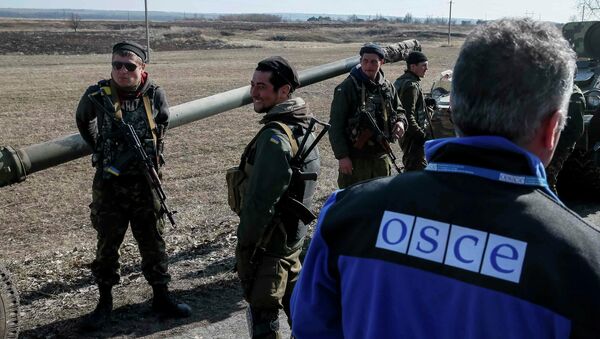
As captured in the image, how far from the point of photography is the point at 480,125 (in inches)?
56.6

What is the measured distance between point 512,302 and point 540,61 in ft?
1.60

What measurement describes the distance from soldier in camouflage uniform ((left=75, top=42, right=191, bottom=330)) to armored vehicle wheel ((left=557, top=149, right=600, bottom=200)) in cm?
499

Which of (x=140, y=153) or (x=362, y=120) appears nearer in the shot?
(x=140, y=153)

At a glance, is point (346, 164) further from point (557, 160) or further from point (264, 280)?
point (264, 280)

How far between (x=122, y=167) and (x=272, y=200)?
4.61 ft

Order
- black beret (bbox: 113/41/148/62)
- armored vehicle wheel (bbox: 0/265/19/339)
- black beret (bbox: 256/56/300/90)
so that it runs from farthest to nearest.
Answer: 1. black beret (bbox: 113/41/148/62)
2. armored vehicle wheel (bbox: 0/265/19/339)
3. black beret (bbox: 256/56/300/90)

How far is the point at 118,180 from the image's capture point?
4.48 meters

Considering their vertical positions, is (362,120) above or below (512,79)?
below

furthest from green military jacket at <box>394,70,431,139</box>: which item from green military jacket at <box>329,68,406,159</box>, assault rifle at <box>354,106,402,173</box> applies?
assault rifle at <box>354,106,402,173</box>

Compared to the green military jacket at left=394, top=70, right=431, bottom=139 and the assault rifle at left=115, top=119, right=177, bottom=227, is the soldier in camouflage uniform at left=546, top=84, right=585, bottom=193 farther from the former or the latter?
the assault rifle at left=115, top=119, right=177, bottom=227

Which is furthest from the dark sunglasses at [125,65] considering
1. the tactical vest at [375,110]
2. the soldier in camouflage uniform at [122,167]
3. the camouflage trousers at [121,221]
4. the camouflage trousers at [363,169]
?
the camouflage trousers at [363,169]

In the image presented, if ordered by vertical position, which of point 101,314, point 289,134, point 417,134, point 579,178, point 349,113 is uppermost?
point 289,134

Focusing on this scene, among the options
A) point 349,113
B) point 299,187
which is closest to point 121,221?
point 299,187

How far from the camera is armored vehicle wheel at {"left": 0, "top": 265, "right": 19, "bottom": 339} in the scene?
12.7 ft
